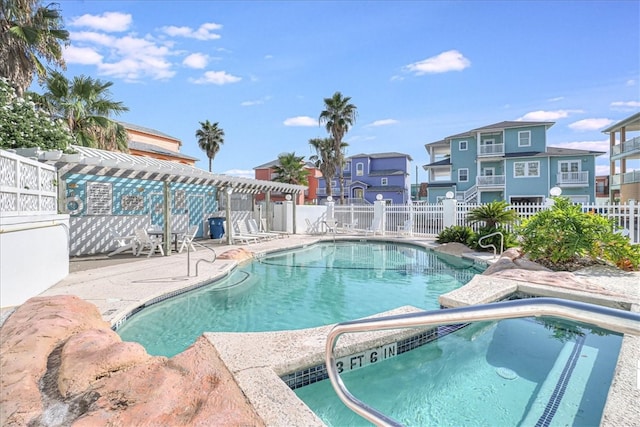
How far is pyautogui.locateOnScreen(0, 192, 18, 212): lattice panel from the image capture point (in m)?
5.58

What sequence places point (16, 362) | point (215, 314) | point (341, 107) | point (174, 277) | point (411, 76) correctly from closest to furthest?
1. point (16, 362)
2. point (215, 314)
3. point (174, 277)
4. point (411, 76)
5. point (341, 107)

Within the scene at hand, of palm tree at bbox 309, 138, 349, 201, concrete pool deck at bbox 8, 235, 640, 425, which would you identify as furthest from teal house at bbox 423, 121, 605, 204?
concrete pool deck at bbox 8, 235, 640, 425

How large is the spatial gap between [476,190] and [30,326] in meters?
33.3

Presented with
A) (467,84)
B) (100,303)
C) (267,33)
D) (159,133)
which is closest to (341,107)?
(159,133)

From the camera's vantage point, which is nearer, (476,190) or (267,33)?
(267,33)

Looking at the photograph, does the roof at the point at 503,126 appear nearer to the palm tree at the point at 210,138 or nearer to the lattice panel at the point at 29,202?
the palm tree at the point at 210,138

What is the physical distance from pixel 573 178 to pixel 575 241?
26296 mm

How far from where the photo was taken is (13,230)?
574cm

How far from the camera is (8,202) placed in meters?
5.81

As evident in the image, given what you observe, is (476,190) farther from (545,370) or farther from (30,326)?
(30,326)

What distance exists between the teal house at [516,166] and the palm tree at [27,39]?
88.6 feet

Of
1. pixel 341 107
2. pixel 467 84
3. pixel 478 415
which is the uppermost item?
pixel 341 107

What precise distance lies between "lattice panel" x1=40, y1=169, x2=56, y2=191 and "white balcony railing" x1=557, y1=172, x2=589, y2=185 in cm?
3440

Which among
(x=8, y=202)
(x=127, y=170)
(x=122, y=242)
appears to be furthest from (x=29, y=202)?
(x=122, y=242)
